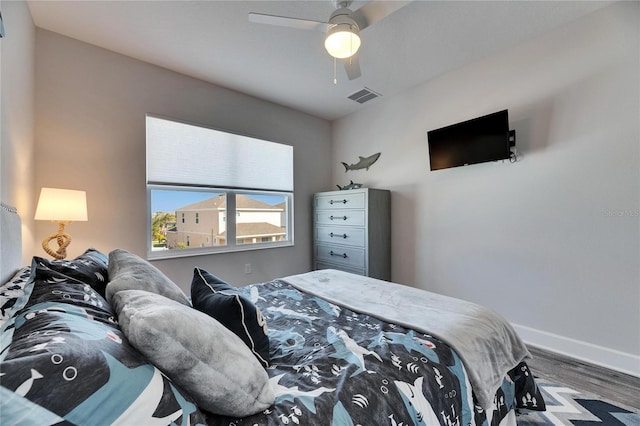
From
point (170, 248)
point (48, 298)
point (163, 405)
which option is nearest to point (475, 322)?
point (163, 405)

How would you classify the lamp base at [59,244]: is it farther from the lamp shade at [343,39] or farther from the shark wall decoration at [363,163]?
the shark wall decoration at [363,163]

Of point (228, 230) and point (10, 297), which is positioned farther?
point (228, 230)

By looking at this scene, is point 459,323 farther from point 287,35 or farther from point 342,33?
point 287,35

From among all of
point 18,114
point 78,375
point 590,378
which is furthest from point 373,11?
point 590,378

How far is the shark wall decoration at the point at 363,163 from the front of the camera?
3.66m

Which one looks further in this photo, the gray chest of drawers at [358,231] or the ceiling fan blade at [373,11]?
the gray chest of drawers at [358,231]

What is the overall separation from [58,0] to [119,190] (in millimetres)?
1467

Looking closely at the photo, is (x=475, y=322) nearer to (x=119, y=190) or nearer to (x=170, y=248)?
(x=170, y=248)

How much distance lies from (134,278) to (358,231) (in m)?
2.55

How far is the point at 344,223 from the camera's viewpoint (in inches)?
136

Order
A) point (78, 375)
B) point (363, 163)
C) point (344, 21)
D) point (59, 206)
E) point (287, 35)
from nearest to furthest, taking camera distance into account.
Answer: point (78, 375) → point (344, 21) → point (59, 206) → point (287, 35) → point (363, 163)

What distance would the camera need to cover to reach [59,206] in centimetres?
184

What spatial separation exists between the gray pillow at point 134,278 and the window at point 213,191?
1806 mm

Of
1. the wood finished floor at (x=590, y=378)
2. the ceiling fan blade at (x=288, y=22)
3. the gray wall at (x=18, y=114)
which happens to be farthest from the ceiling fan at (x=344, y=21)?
the wood finished floor at (x=590, y=378)
